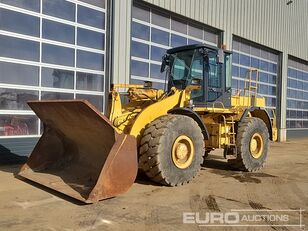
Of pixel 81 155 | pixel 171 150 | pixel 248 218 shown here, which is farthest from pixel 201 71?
pixel 248 218

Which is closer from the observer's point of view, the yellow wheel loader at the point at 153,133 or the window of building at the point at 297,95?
the yellow wheel loader at the point at 153,133

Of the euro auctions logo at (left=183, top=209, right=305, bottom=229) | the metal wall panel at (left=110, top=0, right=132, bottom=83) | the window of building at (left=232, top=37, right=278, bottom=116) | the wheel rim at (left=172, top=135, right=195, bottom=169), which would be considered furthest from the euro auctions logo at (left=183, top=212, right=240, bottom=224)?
the window of building at (left=232, top=37, right=278, bottom=116)

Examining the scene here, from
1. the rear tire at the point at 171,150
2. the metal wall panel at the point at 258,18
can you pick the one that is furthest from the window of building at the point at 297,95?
the rear tire at the point at 171,150

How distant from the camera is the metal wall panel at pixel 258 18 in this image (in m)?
16.4

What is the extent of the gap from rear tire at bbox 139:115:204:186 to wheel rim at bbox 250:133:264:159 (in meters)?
2.55

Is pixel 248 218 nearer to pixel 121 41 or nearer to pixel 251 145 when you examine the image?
pixel 251 145

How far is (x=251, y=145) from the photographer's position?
1007 centimetres

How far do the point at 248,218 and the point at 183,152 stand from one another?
2265 mm

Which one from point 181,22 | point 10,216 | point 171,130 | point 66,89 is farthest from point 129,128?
point 181,22

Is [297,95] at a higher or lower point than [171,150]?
higher

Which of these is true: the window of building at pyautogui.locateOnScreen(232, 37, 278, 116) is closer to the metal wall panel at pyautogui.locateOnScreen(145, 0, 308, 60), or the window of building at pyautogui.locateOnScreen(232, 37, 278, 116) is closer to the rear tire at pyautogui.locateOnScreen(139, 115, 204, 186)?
the metal wall panel at pyautogui.locateOnScreen(145, 0, 308, 60)

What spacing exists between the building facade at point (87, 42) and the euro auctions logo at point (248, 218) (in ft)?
21.0

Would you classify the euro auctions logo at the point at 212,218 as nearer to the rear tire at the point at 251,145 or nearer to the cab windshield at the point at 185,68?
the rear tire at the point at 251,145

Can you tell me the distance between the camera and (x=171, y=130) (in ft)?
24.3
